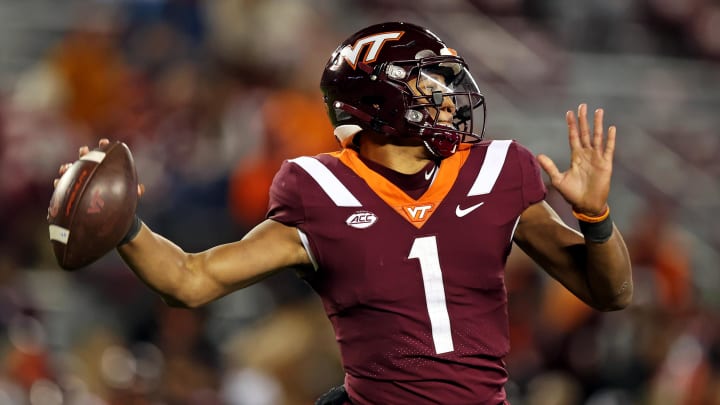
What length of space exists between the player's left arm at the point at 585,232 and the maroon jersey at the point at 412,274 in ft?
0.39

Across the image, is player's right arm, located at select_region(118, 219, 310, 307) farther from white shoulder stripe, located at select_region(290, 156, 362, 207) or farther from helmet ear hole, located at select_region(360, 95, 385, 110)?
helmet ear hole, located at select_region(360, 95, 385, 110)

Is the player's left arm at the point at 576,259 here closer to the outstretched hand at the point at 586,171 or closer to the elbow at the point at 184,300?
the outstretched hand at the point at 586,171

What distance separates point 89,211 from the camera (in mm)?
3059

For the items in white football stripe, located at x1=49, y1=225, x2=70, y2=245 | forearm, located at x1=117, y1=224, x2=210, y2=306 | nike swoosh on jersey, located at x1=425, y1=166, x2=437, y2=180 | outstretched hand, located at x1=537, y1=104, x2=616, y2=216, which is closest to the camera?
white football stripe, located at x1=49, y1=225, x2=70, y2=245

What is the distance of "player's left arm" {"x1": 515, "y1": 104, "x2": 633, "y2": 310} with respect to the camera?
3303mm

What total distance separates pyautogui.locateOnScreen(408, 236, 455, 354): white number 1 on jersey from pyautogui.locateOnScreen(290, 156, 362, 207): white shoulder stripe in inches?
8.2

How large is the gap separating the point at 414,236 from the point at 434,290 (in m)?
0.15

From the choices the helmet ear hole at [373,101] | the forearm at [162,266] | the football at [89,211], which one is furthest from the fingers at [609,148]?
the football at [89,211]

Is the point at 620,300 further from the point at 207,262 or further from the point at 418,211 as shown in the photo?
the point at 207,262

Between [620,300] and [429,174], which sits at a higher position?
[429,174]

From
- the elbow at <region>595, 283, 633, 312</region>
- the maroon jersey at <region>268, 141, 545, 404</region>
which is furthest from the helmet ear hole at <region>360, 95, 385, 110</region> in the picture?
the elbow at <region>595, 283, 633, 312</region>

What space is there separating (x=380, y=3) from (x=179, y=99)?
1.87 meters

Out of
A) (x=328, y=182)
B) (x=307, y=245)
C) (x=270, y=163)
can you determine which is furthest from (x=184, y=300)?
(x=270, y=163)

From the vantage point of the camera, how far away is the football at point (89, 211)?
306 cm
